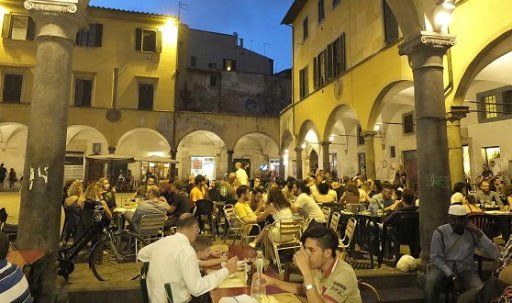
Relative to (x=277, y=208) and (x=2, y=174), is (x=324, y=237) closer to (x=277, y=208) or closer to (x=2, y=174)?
(x=277, y=208)

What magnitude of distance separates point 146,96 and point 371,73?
45.3ft

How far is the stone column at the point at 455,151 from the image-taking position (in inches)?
340

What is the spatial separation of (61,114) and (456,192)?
782cm

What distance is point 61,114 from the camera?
4480mm

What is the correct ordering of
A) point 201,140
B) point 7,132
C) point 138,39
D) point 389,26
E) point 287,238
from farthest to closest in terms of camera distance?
point 201,140 → point 138,39 → point 7,132 → point 389,26 → point 287,238

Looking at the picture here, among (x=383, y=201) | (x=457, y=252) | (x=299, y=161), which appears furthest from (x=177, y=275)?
(x=299, y=161)

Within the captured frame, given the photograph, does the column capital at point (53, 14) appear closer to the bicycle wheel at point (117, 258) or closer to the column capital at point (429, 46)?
the bicycle wheel at point (117, 258)

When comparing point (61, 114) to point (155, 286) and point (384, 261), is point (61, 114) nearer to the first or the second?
point (155, 286)

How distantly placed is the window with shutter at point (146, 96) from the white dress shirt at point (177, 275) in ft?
62.5

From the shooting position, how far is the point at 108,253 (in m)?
6.90

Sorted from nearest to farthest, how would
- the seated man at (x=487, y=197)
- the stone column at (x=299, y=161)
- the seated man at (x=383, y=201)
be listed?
the seated man at (x=383, y=201) < the seated man at (x=487, y=197) < the stone column at (x=299, y=161)

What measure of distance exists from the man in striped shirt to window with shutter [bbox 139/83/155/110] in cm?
1901

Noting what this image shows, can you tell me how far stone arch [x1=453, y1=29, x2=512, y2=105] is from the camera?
7.91 m

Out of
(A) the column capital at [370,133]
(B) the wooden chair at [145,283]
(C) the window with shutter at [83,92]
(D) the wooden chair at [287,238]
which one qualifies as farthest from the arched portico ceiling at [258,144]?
(B) the wooden chair at [145,283]
